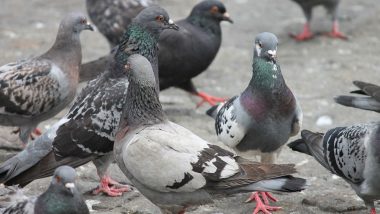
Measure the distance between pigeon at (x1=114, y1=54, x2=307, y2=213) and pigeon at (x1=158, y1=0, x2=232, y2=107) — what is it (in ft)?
9.35

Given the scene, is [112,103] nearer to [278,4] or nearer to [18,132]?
[18,132]

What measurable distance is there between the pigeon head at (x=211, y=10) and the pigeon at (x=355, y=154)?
8.99ft

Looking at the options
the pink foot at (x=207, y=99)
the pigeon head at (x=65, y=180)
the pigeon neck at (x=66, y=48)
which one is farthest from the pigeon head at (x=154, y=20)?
the pigeon head at (x=65, y=180)

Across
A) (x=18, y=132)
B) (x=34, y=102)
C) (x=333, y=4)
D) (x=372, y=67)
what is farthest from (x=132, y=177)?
(x=333, y=4)

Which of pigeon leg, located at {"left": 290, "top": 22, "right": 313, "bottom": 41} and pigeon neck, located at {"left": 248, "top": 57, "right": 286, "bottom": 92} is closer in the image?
pigeon neck, located at {"left": 248, "top": 57, "right": 286, "bottom": 92}

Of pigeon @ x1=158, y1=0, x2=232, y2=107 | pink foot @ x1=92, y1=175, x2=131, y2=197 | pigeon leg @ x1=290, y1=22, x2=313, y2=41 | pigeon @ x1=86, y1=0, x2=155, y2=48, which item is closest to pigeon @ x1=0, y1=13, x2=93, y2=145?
pink foot @ x1=92, y1=175, x2=131, y2=197

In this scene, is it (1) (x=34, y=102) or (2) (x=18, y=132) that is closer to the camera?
(1) (x=34, y=102)

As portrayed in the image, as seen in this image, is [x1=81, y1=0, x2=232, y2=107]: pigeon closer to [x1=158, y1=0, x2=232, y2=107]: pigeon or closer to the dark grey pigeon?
[x1=158, y1=0, x2=232, y2=107]: pigeon

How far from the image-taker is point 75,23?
7.49 m

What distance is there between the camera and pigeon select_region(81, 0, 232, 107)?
8335mm

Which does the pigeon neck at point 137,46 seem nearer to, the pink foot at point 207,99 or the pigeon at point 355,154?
the pigeon at point 355,154

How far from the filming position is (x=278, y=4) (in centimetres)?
1205

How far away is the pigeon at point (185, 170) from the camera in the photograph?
5246 mm

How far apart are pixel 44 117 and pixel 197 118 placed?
1.87 m
